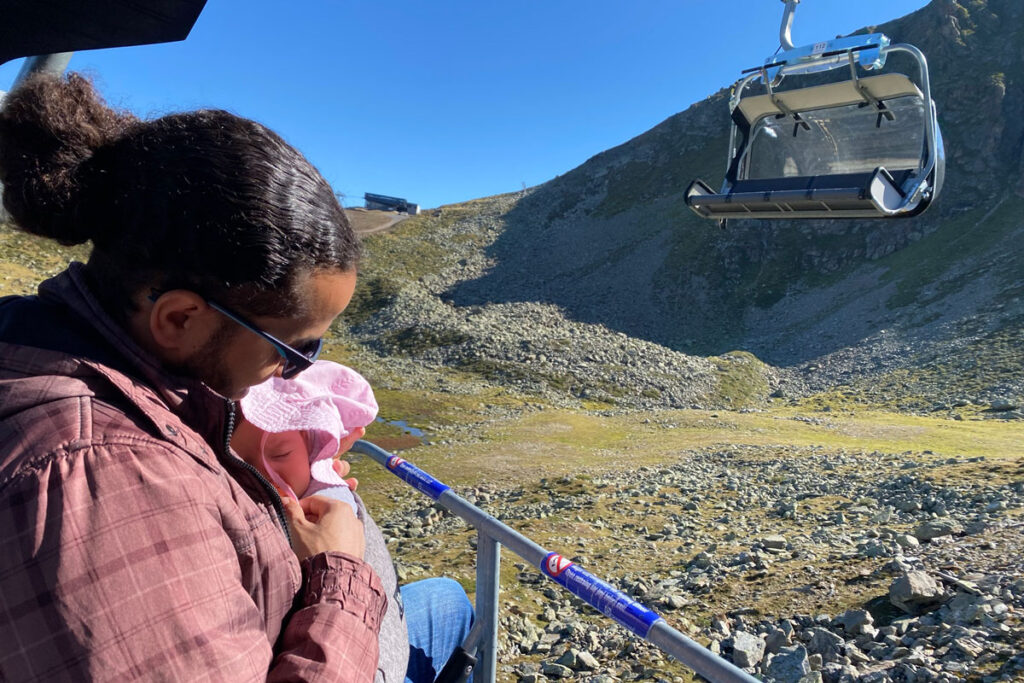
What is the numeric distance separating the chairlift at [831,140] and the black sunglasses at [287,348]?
22.3 feet

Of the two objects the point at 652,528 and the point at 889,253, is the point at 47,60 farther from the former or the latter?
the point at 889,253

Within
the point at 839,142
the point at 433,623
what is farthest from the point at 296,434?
the point at 839,142

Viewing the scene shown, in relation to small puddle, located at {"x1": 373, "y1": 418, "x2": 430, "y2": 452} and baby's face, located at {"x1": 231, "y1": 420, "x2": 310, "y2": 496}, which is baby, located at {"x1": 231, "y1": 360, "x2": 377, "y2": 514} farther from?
small puddle, located at {"x1": 373, "y1": 418, "x2": 430, "y2": 452}

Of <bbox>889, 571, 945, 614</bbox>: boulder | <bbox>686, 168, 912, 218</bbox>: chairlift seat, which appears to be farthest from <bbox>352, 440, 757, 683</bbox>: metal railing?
<bbox>686, 168, 912, 218</bbox>: chairlift seat

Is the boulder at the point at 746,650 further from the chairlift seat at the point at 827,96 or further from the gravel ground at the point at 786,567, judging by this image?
the chairlift seat at the point at 827,96

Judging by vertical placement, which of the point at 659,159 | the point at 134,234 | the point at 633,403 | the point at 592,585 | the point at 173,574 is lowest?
the point at 633,403

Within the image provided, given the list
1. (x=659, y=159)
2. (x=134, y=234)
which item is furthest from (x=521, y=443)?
(x=659, y=159)

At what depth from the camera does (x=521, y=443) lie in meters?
22.1

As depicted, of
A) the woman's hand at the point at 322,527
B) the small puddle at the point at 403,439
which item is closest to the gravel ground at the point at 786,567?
the woman's hand at the point at 322,527

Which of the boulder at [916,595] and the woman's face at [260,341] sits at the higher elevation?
the woman's face at [260,341]

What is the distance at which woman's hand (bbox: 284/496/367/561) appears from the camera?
1.78 m

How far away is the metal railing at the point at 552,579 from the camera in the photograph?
1870 mm

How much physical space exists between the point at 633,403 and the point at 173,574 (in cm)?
3216

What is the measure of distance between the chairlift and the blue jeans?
6114 mm
